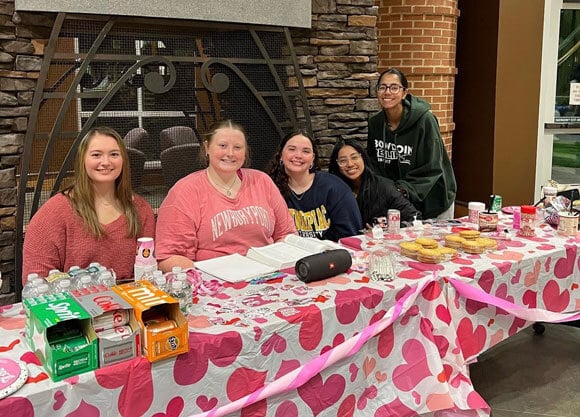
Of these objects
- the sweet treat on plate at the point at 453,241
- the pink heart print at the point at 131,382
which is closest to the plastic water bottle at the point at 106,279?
the pink heart print at the point at 131,382

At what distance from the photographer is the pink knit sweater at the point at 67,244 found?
211 cm

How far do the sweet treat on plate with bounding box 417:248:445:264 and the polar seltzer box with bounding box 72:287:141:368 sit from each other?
1182 millimetres

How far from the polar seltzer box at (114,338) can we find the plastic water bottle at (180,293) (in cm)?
22

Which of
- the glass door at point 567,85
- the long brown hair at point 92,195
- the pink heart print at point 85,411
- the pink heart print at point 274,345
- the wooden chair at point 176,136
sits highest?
the glass door at point 567,85

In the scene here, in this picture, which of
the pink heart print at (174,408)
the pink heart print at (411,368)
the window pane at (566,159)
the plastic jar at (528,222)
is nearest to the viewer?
the pink heart print at (174,408)

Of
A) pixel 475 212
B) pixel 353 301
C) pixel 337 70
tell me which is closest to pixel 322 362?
pixel 353 301

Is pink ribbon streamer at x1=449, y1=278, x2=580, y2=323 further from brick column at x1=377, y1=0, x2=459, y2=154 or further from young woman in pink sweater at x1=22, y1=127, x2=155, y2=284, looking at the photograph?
brick column at x1=377, y1=0, x2=459, y2=154

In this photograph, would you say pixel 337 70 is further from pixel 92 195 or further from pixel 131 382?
pixel 131 382

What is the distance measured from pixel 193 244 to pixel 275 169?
0.74 meters

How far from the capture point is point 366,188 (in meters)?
3.04

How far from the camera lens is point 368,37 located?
389 cm

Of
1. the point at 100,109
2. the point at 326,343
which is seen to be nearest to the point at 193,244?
the point at 326,343

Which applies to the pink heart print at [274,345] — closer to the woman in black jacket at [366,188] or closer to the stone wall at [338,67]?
the woman in black jacket at [366,188]

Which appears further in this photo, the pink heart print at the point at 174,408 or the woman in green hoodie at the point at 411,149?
the woman in green hoodie at the point at 411,149
